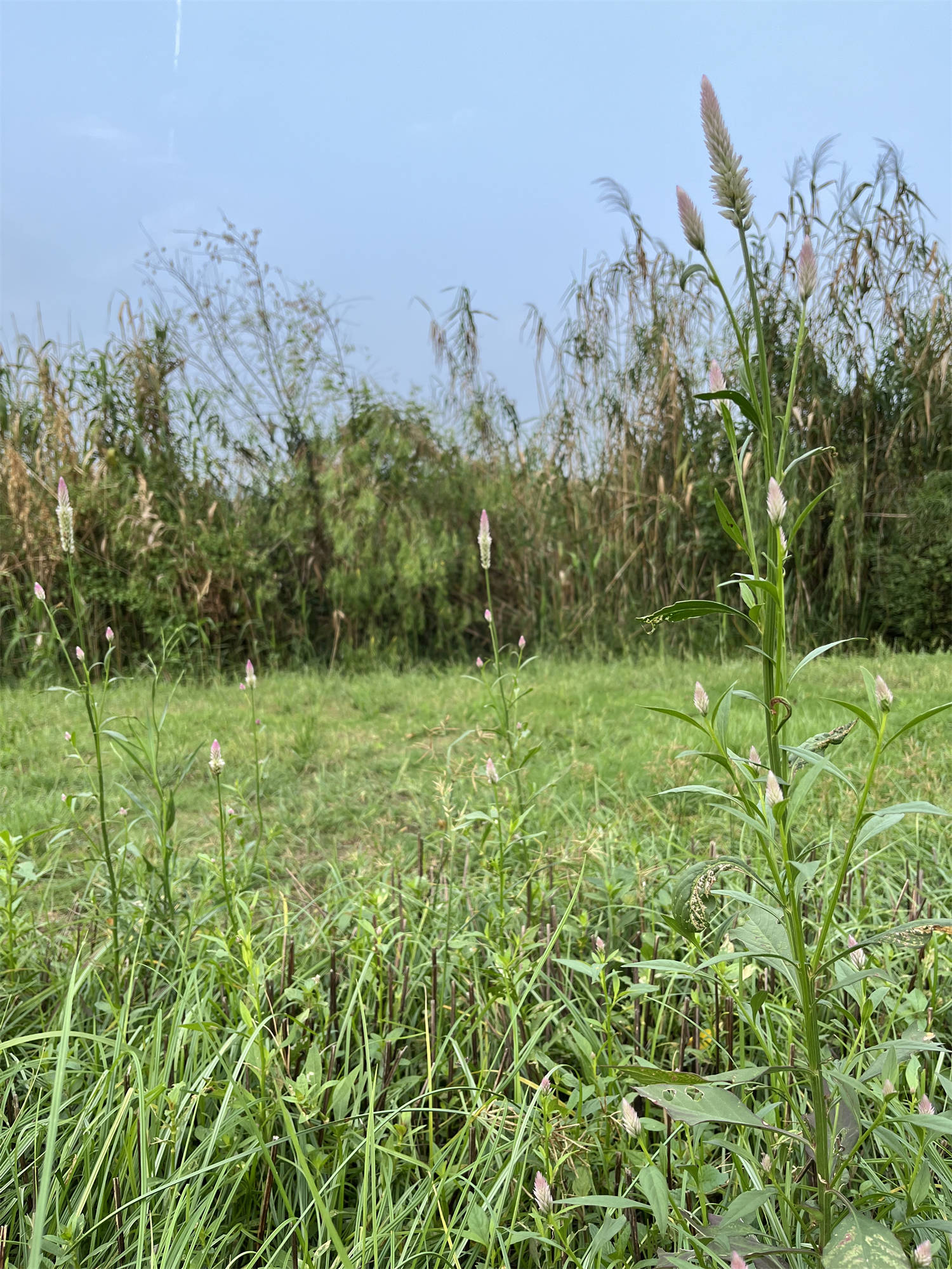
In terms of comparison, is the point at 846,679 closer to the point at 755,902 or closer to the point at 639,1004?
the point at 639,1004

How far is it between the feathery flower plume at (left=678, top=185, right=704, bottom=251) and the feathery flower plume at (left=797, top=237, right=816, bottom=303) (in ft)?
0.45

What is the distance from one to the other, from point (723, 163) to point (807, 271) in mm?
181

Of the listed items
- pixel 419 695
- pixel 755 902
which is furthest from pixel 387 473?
pixel 755 902

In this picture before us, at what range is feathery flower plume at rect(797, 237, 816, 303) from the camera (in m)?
0.92

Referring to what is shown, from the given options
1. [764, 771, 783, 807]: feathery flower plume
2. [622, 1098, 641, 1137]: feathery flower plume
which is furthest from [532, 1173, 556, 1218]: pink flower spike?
[764, 771, 783, 807]: feathery flower plume

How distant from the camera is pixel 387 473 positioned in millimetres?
6523

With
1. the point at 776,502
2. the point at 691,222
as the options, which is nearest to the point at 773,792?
the point at 776,502

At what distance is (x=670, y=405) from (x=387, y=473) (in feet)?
7.54

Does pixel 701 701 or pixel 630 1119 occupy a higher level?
pixel 701 701

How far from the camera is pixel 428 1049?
1252 millimetres

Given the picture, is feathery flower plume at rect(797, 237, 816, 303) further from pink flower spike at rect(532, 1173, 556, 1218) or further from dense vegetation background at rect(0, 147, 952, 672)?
dense vegetation background at rect(0, 147, 952, 672)

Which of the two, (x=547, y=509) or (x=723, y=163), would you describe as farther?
(x=547, y=509)

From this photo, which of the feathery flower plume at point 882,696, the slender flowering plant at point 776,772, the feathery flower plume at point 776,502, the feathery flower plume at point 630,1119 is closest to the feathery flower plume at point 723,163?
the slender flowering plant at point 776,772

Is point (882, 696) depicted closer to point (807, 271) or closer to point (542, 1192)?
point (807, 271)
